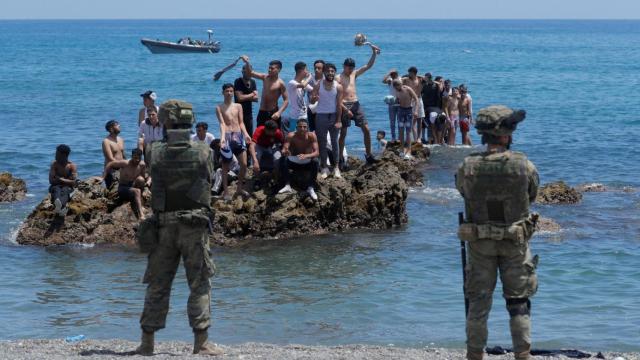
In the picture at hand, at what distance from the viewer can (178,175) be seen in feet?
30.3

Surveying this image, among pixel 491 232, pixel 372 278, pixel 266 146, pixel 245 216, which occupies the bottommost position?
pixel 372 278

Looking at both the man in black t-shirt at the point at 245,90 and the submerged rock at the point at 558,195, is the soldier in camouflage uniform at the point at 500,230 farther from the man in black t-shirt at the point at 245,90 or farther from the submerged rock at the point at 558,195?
the submerged rock at the point at 558,195

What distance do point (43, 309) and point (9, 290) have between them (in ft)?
3.74

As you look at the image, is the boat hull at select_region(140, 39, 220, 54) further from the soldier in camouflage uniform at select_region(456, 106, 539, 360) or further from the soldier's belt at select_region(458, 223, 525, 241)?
the soldier's belt at select_region(458, 223, 525, 241)

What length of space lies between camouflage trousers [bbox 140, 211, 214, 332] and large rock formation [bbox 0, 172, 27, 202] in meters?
12.2

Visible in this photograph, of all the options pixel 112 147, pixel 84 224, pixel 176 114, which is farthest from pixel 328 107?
pixel 176 114

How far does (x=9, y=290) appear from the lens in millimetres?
14070

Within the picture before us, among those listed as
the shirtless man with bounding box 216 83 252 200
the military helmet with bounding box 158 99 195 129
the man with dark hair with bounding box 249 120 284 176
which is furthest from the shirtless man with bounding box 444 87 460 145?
the military helmet with bounding box 158 99 195 129

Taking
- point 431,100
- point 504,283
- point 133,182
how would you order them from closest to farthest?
point 504,283 → point 133,182 → point 431,100

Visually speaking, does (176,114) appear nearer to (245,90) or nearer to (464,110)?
(245,90)

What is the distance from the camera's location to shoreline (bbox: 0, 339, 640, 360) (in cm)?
960

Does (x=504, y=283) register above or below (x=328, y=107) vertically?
below

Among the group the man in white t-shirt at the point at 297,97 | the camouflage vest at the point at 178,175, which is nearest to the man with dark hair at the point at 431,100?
the man in white t-shirt at the point at 297,97

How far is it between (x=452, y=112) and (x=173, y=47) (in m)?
80.0
